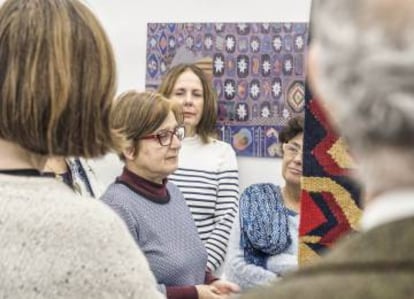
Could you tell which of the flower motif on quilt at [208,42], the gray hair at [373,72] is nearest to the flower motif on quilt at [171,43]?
the flower motif on quilt at [208,42]

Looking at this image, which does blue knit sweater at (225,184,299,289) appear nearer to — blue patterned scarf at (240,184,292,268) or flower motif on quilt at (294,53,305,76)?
blue patterned scarf at (240,184,292,268)

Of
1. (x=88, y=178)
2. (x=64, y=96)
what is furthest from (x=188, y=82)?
(x=64, y=96)

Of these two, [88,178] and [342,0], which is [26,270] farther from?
[88,178]

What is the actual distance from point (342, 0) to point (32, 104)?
2.02ft

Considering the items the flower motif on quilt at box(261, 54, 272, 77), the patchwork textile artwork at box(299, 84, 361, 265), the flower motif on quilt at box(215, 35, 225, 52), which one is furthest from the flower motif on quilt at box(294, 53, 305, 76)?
the patchwork textile artwork at box(299, 84, 361, 265)

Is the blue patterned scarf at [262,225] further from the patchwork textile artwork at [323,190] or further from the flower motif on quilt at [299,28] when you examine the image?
the flower motif on quilt at [299,28]

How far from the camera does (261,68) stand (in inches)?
153

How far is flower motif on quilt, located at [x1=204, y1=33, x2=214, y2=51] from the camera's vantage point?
395 centimetres

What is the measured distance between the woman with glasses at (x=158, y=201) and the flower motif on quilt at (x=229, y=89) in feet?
4.08

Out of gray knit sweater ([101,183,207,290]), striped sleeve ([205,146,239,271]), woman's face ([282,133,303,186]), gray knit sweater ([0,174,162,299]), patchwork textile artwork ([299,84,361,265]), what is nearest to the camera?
gray knit sweater ([0,174,162,299])

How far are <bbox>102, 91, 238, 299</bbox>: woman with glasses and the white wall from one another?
42.1 inches

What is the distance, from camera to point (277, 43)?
384cm

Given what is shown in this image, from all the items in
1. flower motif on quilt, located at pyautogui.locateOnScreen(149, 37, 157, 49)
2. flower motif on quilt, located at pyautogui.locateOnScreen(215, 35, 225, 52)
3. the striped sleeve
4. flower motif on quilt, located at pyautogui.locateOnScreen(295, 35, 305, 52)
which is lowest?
the striped sleeve

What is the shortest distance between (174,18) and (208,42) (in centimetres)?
21
